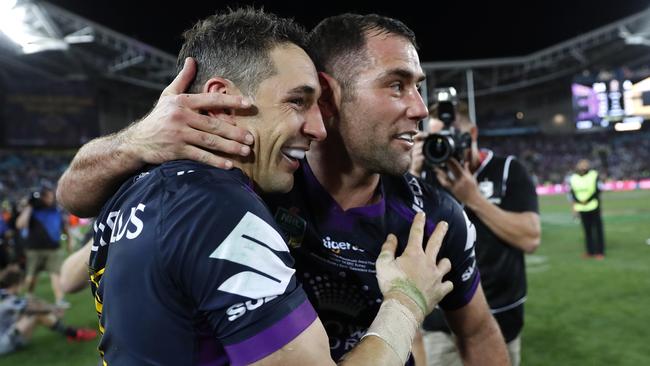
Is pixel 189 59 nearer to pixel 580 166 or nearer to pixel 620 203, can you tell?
pixel 580 166

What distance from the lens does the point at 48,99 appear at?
3022cm

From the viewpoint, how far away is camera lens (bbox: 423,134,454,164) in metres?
3.07

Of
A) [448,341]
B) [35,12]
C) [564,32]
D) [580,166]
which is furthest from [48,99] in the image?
[564,32]

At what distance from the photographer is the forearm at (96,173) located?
156cm

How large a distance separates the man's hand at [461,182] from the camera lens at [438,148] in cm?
14

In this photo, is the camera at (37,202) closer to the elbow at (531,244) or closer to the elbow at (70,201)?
the elbow at (70,201)

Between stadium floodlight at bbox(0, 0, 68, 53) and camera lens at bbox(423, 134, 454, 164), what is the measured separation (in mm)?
24152

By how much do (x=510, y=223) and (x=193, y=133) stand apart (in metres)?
2.56

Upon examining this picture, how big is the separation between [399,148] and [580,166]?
381 inches

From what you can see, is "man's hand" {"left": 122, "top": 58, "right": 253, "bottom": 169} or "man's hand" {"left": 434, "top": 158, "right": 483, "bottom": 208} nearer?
"man's hand" {"left": 122, "top": 58, "right": 253, "bottom": 169}

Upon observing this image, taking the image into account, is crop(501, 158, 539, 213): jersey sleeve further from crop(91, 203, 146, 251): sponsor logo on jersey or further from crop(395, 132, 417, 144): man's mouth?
crop(91, 203, 146, 251): sponsor logo on jersey

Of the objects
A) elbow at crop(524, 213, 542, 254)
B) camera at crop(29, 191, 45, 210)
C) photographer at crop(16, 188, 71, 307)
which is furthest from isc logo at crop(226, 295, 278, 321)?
camera at crop(29, 191, 45, 210)

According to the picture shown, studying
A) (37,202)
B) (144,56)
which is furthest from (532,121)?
(37,202)

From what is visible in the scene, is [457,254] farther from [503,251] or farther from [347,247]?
[503,251]
